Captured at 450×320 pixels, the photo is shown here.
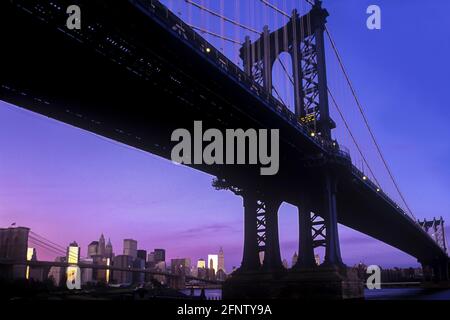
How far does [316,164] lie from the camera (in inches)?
1950

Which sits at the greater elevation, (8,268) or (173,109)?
(173,109)

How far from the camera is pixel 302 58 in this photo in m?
Result: 57.8

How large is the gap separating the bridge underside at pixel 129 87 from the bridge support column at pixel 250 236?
4388 mm

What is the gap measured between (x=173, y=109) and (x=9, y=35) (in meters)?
14.0

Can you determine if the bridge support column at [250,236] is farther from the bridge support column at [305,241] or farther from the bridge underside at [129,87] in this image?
the bridge support column at [305,241]

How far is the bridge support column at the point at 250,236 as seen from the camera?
52.8m

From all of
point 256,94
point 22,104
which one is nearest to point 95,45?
point 22,104

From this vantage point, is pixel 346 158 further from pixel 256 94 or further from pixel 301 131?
pixel 256 94
